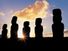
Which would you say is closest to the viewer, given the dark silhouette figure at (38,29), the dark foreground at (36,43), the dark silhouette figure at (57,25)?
the dark foreground at (36,43)

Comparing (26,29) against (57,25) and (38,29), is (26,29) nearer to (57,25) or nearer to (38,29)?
(38,29)

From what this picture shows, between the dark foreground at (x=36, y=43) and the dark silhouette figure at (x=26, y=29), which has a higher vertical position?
the dark silhouette figure at (x=26, y=29)

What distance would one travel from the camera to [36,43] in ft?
44.7

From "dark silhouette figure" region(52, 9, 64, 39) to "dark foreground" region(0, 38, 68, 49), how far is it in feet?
1.77

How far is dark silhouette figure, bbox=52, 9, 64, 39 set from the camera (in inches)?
552

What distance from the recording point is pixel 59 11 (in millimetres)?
14656

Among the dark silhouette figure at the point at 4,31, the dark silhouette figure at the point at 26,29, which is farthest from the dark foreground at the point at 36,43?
the dark silhouette figure at the point at 4,31

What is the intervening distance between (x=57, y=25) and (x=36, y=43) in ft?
6.96

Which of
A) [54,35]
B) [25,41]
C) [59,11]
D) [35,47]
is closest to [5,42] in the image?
[25,41]

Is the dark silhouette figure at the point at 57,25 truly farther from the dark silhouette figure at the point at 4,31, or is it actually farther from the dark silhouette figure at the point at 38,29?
the dark silhouette figure at the point at 4,31

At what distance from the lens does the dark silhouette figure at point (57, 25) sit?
46.0 feet

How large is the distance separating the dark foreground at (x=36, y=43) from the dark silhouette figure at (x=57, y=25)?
0.54m

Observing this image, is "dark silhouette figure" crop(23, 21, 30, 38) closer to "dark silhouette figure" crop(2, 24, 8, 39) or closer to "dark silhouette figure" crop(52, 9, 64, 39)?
"dark silhouette figure" crop(52, 9, 64, 39)

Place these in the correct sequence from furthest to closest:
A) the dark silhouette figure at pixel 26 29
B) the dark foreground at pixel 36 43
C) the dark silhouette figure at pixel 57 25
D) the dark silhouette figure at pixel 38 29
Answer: the dark silhouette figure at pixel 26 29, the dark silhouette figure at pixel 38 29, the dark silhouette figure at pixel 57 25, the dark foreground at pixel 36 43
